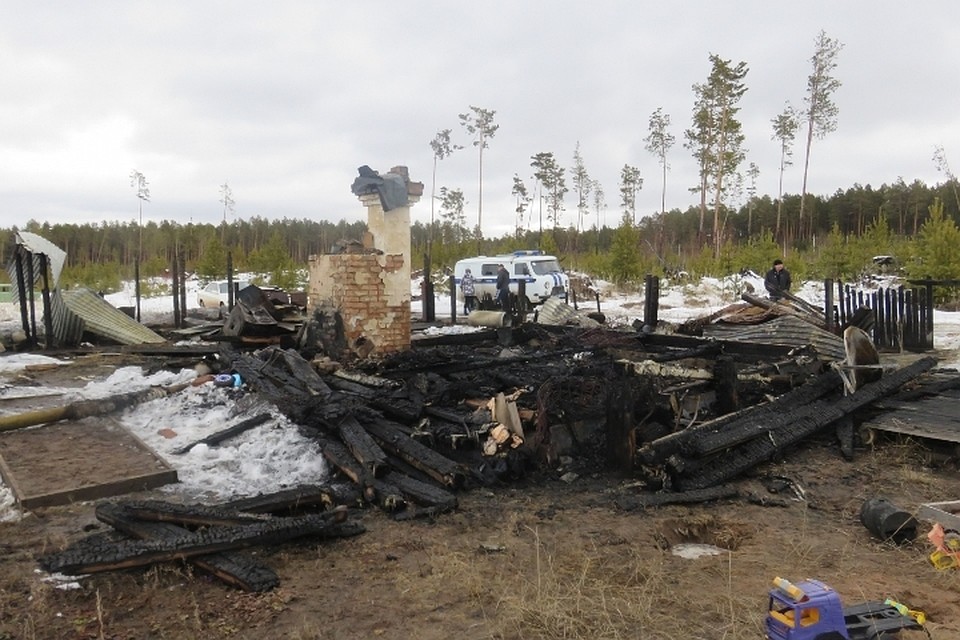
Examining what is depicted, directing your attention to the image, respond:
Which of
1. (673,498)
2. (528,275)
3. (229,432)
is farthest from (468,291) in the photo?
(673,498)

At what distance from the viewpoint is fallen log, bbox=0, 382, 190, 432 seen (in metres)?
6.32

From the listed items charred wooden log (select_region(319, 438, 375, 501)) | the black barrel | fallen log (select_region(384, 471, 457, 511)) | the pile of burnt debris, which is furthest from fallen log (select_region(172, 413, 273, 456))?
the black barrel

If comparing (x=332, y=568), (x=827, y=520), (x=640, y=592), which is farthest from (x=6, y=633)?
(x=827, y=520)

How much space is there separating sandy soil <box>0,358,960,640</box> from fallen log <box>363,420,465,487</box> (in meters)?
0.23

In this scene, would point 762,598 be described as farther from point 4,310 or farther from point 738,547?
point 4,310

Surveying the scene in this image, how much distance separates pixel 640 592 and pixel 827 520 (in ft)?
7.52

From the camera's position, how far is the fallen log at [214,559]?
3547mm

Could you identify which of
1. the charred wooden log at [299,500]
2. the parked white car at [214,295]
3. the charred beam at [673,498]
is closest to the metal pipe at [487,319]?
the charred beam at [673,498]

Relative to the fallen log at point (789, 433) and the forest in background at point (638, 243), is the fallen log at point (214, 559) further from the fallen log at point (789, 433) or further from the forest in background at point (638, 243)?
the forest in background at point (638, 243)

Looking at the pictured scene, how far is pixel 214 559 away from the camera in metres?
3.71

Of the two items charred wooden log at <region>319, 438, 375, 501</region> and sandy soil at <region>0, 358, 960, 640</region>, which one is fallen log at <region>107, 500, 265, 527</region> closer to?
sandy soil at <region>0, 358, 960, 640</region>

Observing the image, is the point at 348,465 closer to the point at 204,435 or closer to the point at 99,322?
the point at 204,435

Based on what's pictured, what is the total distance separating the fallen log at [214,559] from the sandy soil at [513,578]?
71mm

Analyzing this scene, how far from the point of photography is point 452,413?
250 inches
